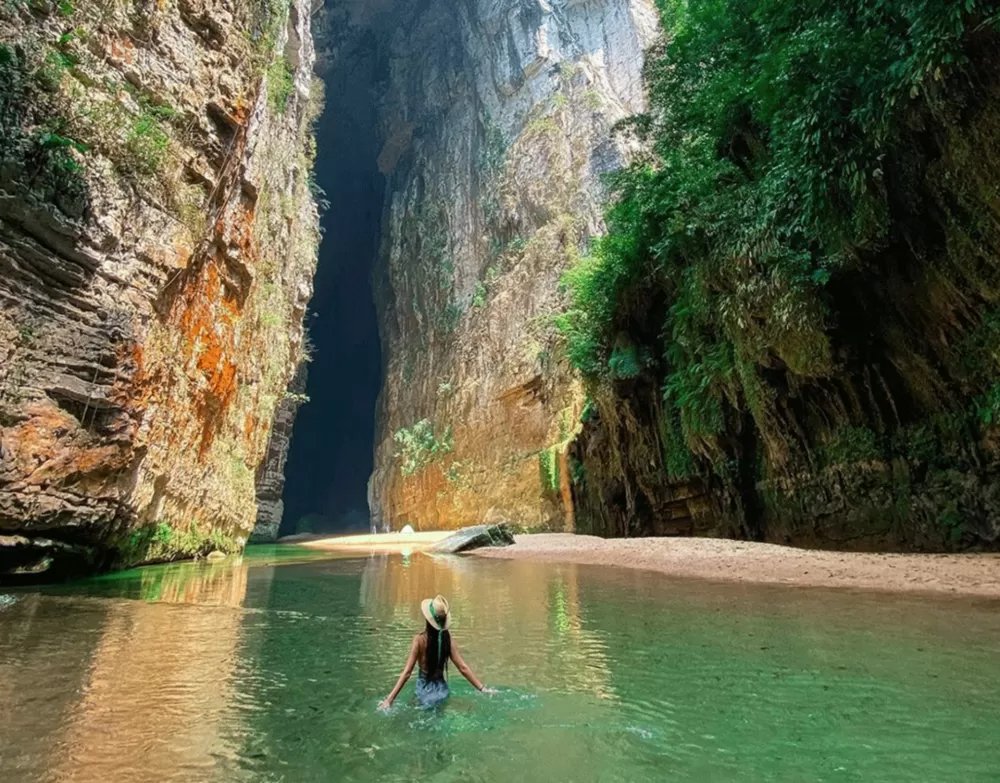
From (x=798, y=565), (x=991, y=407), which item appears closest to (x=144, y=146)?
(x=798, y=565)

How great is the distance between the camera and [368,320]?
70.8m

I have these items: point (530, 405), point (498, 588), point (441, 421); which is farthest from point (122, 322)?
point (441, 421)

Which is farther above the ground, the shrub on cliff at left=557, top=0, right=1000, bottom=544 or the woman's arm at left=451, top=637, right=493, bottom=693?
the shrub on cliff at left=557, top=0, right=1000, bottom=544

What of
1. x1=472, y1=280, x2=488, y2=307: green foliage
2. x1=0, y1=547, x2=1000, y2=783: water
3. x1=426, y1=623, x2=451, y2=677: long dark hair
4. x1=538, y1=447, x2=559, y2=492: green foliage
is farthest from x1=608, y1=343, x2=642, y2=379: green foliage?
x1=472, y1=280, x2=488, y2=307: green foliage

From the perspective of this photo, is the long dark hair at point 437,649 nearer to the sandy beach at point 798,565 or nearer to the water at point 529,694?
the water at point 529,694

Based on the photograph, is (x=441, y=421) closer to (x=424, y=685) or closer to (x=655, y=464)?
(x=655, y=464)

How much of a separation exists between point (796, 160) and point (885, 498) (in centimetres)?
599

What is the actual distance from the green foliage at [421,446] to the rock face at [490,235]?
0.13 metres

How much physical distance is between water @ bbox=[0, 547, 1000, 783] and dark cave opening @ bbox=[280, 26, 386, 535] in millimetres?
55458

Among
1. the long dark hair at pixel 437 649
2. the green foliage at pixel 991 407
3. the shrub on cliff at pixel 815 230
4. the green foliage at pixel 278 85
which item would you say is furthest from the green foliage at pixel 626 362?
the long dark hair at pixel 437 649

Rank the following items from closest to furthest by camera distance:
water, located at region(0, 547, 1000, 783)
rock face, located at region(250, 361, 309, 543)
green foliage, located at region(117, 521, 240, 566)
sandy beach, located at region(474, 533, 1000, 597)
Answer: water, located at region(0, 547, 1000, 783), sandy beach, located at region(474, 533, 1000, 597), green foliage, located at region(117, 521, 240, 566), rock face, located at region(250, 361, 309, 543)

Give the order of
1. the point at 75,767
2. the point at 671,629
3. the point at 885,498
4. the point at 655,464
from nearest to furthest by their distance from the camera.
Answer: the point at 75,767 → the point at 671,629 → the point at 885,498 → the point at 655,464

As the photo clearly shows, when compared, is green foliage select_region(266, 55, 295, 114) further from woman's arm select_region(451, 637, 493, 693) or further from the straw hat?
woman's arm select_region(451, 637, 493, 693)

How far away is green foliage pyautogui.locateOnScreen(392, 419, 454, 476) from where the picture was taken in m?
39.4
